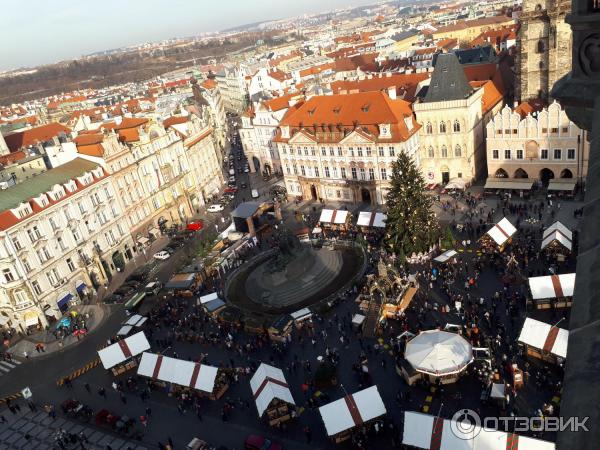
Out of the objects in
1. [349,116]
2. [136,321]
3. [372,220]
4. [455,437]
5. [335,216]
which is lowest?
[136,321]

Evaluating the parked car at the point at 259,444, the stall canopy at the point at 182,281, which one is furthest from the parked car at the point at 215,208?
the parked car at the point at 259,444

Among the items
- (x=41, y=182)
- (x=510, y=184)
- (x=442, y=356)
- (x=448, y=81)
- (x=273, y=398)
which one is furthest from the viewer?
(x=448, y=81)

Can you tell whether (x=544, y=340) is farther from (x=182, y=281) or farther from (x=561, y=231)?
(x=182, y=281)

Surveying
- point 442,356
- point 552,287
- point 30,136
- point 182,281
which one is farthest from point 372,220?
point 30,136

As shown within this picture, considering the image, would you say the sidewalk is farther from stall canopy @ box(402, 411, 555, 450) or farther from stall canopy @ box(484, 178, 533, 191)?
stall canopy @ box(484, 178, 533, 191)

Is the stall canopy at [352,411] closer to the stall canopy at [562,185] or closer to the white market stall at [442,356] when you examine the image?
the white market stall at [442,356]

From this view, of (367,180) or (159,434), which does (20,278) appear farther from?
(367,180)
